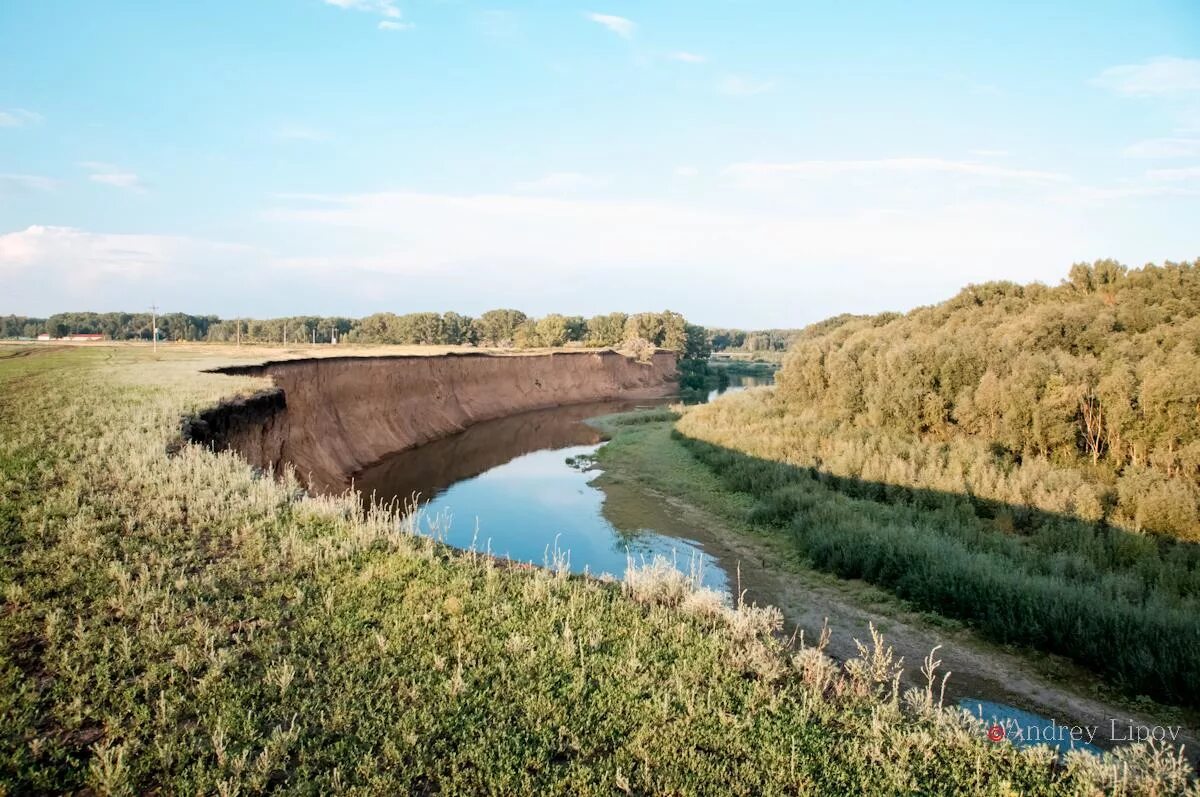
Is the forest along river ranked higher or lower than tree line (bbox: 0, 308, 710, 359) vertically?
lower

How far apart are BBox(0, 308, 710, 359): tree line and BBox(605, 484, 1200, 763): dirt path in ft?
278

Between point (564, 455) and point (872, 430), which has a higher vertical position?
point (872, 430)

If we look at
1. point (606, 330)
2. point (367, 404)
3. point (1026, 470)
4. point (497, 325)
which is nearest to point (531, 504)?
point (367, 404)

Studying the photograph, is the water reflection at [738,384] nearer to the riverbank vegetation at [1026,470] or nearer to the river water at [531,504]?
the river water at [531,504]

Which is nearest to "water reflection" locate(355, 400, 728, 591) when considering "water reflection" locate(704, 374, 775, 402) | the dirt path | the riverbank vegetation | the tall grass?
the dirt path

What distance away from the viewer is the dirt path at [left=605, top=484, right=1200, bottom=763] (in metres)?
10.2

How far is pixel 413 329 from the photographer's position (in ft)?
401

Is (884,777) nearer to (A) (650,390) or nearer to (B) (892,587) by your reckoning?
(B) (892,587)

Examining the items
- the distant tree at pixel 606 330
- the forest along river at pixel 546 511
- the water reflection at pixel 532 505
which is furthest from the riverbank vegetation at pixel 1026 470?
the distant tree at pixel 606 330

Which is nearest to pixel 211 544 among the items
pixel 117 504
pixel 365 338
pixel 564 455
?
pixel 117 504

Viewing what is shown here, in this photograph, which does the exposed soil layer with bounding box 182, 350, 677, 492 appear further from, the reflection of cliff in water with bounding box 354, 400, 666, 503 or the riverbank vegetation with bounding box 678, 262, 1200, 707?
the riverbank vegetation with bounding box 678, 262, 1200, 707

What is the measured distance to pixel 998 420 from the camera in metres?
27.1

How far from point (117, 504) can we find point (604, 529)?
49.9 feet

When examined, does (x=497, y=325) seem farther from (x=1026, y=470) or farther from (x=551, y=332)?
(x=1026, y=470)
